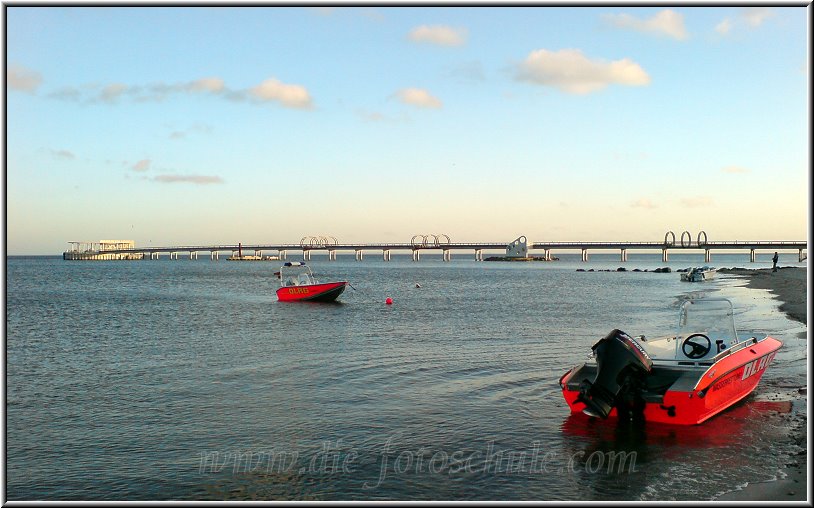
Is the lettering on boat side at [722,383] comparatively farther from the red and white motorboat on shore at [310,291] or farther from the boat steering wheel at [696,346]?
the red and white motorboat on shore at [310,291]

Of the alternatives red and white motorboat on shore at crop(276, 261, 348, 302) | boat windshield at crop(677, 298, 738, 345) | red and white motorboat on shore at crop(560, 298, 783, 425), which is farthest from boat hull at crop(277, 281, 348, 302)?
red and white motorboat on shore at crop(560, 298, 783, 425)

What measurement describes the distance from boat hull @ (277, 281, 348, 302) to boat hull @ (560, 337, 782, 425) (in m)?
32.6

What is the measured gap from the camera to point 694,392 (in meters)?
12.6

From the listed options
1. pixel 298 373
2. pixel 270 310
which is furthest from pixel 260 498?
pixel 270 310

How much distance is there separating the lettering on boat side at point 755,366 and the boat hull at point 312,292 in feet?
104

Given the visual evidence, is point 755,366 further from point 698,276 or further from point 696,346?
point 698,276

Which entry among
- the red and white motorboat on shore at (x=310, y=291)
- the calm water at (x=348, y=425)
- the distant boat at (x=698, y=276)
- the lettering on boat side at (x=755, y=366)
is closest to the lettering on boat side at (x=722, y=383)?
the calm water at (x=348, y=425)

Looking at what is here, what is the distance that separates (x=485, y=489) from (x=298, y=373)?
1055cm

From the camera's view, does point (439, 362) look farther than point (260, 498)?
Yes

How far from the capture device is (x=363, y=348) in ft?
80.6

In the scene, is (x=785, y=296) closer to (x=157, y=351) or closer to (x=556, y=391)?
(x=556, y=391)

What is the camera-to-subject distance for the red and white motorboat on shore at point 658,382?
12.6m

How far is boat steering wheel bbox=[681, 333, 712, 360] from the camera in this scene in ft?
47.0

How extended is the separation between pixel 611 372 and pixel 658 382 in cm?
123
